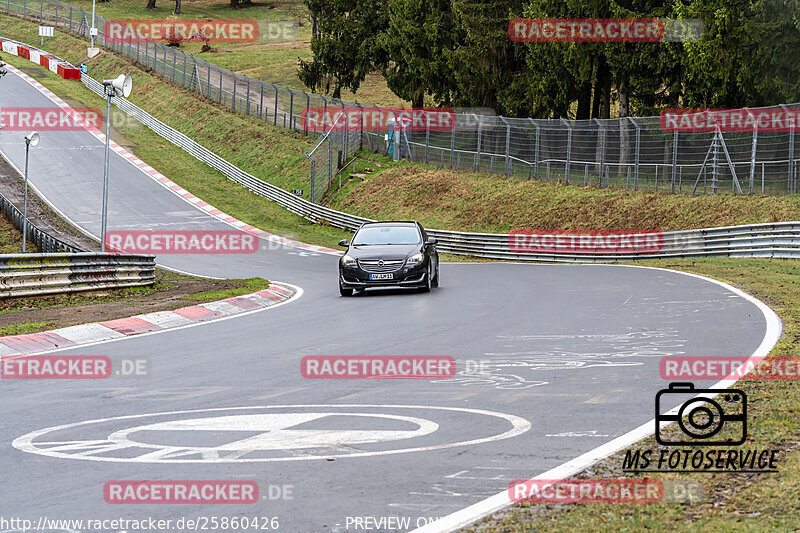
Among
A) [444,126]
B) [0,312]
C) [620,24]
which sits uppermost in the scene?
[620,24]

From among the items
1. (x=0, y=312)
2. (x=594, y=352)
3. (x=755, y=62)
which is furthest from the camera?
(x=755, y=62)

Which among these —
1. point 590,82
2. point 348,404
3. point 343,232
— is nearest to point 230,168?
point 343,232

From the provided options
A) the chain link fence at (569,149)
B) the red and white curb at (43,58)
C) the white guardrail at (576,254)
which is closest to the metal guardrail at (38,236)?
the white guardrail at (576,254)

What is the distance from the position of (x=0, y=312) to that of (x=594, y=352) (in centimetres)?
1121

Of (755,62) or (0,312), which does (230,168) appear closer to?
(755,62)

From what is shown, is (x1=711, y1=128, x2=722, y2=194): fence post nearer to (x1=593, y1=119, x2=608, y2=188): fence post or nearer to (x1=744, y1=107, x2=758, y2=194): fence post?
(x1=744, y1=107, x2=758, y2=194): fence post

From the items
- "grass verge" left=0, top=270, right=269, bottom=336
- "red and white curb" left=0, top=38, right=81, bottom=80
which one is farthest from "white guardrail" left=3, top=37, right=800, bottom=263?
"red and white curb" left=0, top=38, right=81, bottom=80

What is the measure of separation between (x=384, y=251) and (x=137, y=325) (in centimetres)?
699

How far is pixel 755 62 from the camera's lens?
34.6m

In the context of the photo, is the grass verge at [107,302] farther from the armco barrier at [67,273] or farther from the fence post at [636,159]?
the fence post at [636,159]

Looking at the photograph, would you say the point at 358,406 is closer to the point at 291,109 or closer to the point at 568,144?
the point at 568,144

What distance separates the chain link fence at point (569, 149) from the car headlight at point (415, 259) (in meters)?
15.0

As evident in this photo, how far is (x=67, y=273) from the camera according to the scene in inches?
846

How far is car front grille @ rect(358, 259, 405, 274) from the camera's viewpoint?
21094mm
